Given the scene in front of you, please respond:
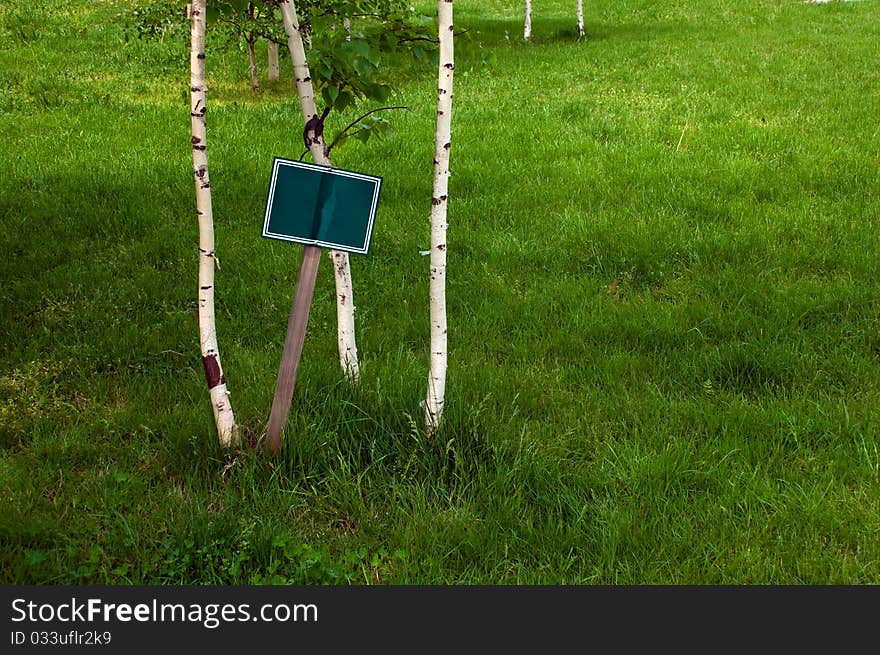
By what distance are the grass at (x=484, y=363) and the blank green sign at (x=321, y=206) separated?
90 cm

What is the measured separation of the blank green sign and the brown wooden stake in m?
0.13

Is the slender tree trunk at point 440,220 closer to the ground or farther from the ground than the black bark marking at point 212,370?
farther from the ground

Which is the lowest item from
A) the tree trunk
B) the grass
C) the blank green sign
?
the grass

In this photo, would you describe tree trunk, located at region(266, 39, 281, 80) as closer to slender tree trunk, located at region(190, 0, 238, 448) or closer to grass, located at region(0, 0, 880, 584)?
grass, located at region(0, 0, 880, 584)

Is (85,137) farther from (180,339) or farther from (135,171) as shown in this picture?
(180,339)

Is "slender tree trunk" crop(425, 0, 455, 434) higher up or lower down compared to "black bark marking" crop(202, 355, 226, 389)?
higher up

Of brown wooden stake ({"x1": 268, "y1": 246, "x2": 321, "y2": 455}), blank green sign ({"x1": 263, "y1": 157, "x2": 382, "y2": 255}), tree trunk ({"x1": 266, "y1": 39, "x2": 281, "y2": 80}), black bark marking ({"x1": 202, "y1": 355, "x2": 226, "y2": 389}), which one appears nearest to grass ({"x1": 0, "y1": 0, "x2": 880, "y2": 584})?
brown wooden stake ({"x1": 268, "y1": 246, "x2": 321, "y2": 455})

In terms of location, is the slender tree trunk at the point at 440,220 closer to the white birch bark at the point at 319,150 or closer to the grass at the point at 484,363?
the grass at the point at 484,363

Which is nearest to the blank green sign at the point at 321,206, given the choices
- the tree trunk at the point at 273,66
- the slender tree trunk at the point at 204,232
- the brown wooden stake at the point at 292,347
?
the brown wooden stake at the point at 292,347

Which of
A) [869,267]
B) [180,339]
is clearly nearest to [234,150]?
[180,339]

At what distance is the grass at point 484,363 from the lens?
3.44m

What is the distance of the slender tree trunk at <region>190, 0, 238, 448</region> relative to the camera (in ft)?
11.6

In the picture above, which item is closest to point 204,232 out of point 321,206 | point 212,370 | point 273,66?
point 321,206

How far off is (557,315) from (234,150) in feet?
17.3
